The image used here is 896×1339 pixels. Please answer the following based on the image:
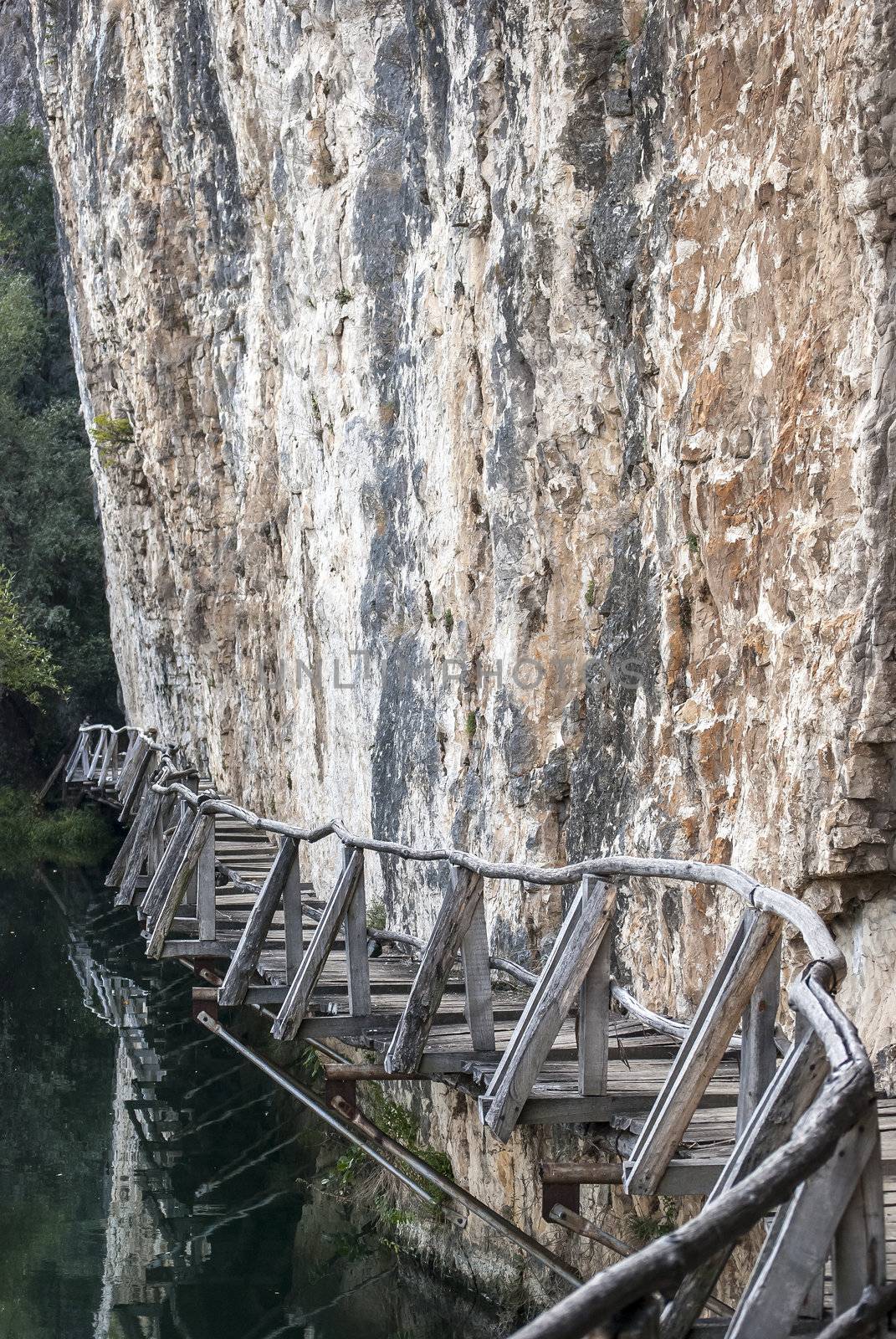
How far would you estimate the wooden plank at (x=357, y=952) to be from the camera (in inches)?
253

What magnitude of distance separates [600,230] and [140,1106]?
9421 mm

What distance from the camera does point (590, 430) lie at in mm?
7418

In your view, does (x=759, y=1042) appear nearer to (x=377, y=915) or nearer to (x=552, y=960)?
(x=552, y=960)

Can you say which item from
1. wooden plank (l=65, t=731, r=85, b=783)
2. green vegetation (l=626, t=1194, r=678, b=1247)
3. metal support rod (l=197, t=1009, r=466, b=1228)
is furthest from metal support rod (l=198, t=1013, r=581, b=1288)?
wooden plank (l=65, t=731, r=85, b=783)

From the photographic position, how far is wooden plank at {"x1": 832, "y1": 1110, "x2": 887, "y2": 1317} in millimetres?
2480

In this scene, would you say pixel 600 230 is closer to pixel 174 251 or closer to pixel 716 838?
pixel 716 838

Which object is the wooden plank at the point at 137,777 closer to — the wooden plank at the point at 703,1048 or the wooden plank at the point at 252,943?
the wooden plank at the point at 252,943

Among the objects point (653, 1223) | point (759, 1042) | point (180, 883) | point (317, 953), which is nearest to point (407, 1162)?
point (317, 953)

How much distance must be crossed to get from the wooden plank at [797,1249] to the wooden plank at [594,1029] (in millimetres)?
2269

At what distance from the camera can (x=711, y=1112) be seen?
180 inches

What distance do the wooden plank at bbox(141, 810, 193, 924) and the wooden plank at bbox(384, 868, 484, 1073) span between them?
14.0 feet

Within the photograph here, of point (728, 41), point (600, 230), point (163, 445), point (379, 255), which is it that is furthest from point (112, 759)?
point (728, 41)

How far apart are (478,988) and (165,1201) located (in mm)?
6603

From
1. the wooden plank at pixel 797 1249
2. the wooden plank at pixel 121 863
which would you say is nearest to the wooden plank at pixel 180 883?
the wooden plank at pixel 121 863
